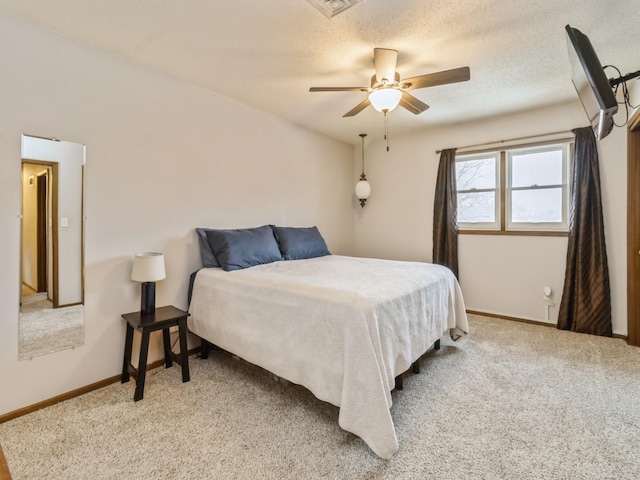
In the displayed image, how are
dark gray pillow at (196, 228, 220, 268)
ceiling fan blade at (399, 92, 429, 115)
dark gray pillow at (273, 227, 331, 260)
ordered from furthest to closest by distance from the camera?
dark gray pillow at (273, 227, 331, 260), dark gray pillow at (196, 228, 220, 268), ceiling fan blade at (399, 92, 429, 115)

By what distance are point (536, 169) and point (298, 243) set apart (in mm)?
2840

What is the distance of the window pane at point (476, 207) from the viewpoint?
3.81 meters

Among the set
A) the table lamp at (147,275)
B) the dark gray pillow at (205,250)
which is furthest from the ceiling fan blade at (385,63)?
the table lamp at (147,275)

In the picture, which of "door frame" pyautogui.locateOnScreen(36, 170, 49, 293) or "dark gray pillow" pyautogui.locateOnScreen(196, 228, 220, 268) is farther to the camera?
"dark gray pillow" pyautogui.locateOnScreen(196, 228, 220, 268)

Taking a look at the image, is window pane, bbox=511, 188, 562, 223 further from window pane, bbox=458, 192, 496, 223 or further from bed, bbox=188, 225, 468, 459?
bed, bbox=188, 225, 468, 459

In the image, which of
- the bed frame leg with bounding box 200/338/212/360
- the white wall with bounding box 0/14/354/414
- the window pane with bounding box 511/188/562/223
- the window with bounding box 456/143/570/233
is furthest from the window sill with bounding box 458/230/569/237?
the bed frame leg with bounding box 200/338/212/360

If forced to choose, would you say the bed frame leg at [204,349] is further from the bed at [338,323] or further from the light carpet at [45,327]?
the light carpet at [45,327]

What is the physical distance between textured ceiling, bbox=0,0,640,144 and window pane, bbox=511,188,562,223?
1.06m

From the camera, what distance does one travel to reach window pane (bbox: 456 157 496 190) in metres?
3.80

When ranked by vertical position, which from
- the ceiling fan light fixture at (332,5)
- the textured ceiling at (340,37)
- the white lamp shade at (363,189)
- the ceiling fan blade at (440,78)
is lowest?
the white lamp shade at (363,189)

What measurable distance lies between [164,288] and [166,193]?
0.81 meters

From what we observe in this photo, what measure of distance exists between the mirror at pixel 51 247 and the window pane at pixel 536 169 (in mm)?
4258

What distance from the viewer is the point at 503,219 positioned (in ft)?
12.1

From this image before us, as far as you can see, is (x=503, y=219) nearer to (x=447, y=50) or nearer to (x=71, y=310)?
(x=447, y=50)
